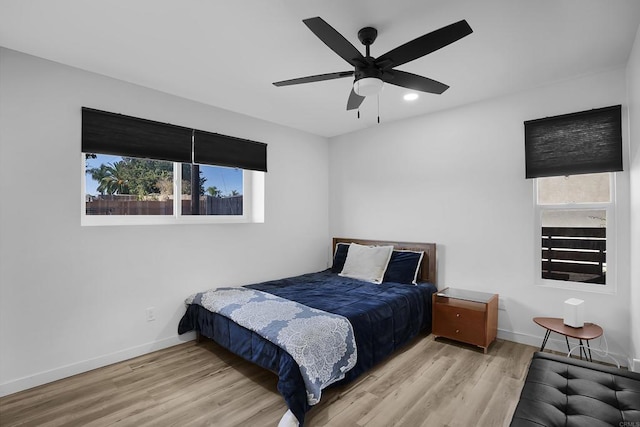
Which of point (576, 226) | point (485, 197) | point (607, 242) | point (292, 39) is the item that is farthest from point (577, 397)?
point (292, 39)

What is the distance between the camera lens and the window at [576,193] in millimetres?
2730

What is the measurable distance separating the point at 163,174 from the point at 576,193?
4.02 metres

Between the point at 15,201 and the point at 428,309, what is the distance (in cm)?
383

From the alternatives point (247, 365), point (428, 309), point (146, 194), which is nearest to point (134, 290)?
point (146, 194)

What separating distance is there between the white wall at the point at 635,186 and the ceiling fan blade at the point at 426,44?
1.50 meters

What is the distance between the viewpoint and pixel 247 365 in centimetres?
280

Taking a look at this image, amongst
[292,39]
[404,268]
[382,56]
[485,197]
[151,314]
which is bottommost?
[151,314]

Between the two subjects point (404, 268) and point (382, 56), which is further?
point (404, 268)

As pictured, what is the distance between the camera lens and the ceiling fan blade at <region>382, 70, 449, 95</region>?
2.10 metres

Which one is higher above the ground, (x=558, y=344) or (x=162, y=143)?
(x=162, y=143)

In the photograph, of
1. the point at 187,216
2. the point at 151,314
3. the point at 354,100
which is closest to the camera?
the point at 354,100

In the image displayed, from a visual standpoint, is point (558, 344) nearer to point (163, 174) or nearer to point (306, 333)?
point (306, 333)

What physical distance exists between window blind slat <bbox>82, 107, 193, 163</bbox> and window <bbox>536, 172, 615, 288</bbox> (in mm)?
3589

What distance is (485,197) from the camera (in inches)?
134
